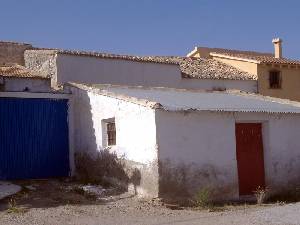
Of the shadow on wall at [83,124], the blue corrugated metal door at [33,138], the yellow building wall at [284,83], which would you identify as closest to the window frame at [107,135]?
the shadow on wall at [83,124]

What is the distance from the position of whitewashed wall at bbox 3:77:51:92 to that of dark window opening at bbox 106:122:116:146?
3830 mm

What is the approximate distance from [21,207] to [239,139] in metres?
6.97

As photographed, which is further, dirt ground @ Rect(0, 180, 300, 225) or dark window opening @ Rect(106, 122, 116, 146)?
dark window opening @ Rect(106, 122, 116, 146)

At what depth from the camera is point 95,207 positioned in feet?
38.1

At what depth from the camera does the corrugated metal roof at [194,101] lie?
1333 centimetres

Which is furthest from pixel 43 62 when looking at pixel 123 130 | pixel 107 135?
pixel 123 130

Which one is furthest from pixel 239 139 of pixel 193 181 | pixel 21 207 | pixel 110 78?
pixel 110 78

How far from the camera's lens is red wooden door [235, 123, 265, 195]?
1425 cm

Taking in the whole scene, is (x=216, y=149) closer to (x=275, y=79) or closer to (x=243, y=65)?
(x=243, y=65)

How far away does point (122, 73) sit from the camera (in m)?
22.0

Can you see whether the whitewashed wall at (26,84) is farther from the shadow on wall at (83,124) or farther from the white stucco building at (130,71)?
the shadow on wall at (83,124)

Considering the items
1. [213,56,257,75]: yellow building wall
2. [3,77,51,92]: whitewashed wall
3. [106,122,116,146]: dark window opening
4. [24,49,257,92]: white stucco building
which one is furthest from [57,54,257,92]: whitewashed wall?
[106,122,116,146]: dark window opening

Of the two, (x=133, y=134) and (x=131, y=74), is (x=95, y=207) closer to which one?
(x=133, y=134)

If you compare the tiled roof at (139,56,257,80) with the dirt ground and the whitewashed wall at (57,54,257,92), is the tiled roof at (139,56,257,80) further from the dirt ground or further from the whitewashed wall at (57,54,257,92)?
the dirt ground
